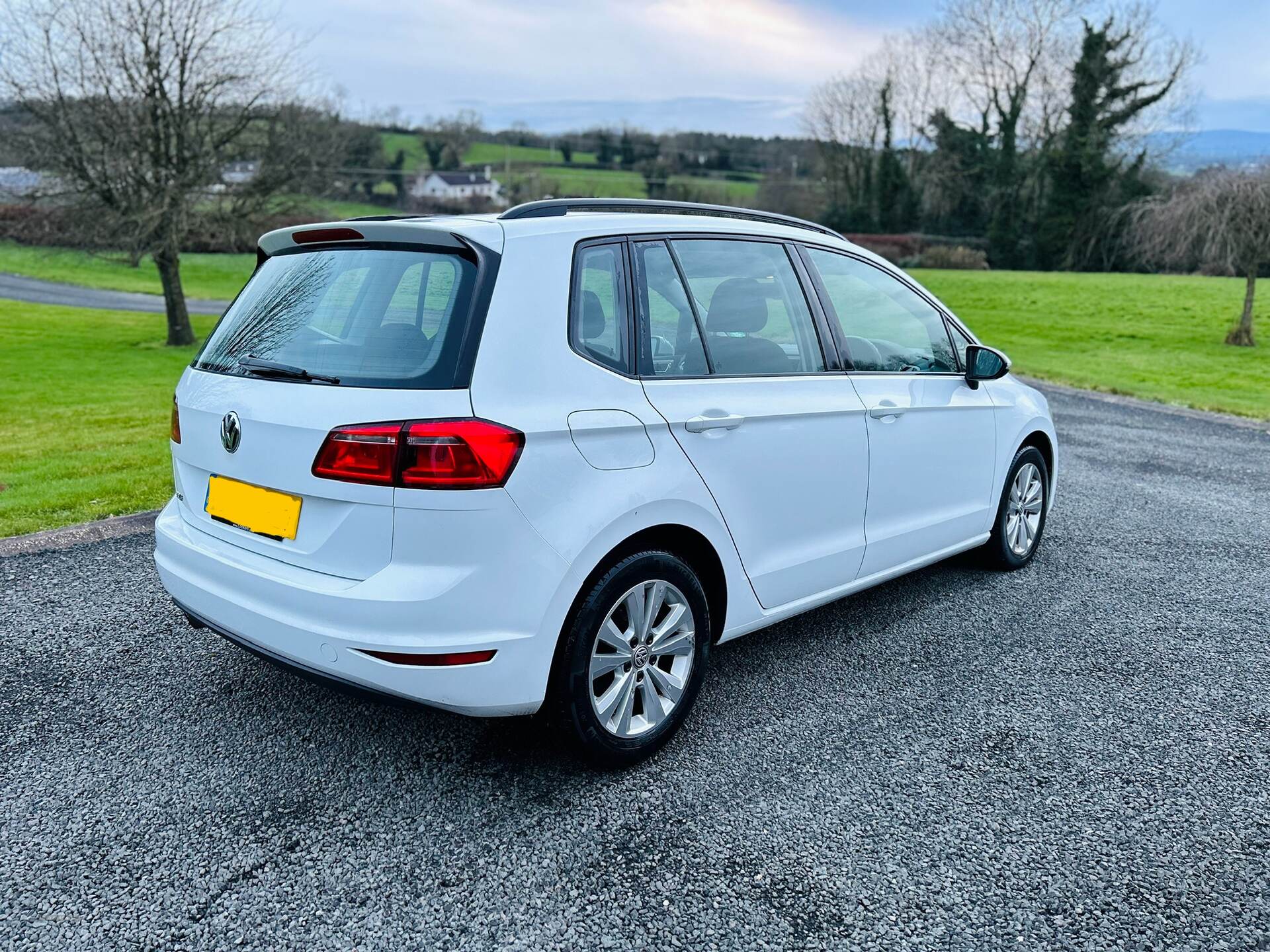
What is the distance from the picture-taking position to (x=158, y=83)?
2000 cm

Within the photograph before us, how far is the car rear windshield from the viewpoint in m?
2.85

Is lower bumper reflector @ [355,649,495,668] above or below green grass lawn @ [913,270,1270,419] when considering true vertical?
above

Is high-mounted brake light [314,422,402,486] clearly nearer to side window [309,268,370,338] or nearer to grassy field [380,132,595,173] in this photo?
side window [309,268,370,338]

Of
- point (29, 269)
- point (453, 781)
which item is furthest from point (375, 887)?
point (29, 269)

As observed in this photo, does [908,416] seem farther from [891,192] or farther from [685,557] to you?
[891,192]

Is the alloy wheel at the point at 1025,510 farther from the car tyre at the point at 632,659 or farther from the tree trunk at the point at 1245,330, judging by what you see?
the tree trunk at the point at 1245,330

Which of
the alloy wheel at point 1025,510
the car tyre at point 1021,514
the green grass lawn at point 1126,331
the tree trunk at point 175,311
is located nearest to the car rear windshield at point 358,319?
the car tyre at point 1021,514

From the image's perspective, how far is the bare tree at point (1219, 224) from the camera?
19844 mm

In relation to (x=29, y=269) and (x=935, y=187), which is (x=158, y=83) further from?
(x=935, y=187)

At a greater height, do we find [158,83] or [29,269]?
[158,83]

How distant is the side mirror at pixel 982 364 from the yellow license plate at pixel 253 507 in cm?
327

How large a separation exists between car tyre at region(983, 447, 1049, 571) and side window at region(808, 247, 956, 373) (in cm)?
94

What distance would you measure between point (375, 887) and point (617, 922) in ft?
2.22

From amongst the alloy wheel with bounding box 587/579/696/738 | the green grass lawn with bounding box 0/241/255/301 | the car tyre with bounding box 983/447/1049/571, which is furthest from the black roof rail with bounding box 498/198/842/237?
the green grass lawn with bounding box 0/241/255/301
